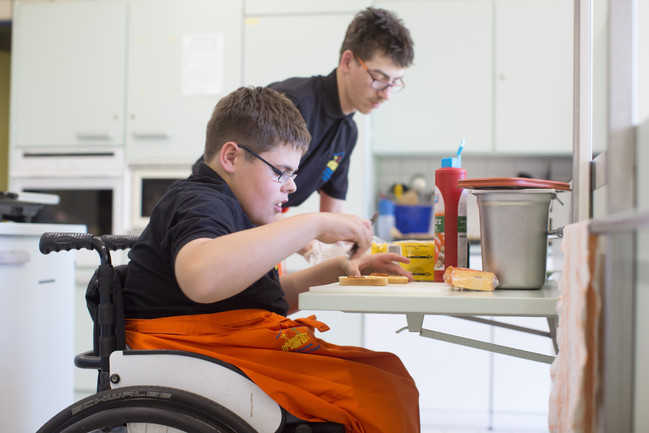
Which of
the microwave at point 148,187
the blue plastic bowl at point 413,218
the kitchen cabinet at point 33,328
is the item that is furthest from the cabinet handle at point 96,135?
the blue plastic bowl at point 413,218

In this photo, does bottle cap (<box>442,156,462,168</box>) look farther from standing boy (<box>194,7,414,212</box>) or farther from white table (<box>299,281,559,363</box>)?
standing boy (<box>194,7,414,212</box>)

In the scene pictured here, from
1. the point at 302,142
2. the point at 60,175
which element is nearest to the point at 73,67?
the point at 60,175

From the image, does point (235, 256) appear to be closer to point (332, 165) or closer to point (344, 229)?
point (344, 229)

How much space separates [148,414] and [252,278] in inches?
8.7

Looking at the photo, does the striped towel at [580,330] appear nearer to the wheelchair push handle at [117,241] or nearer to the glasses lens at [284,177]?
the glasses lens at [284,177]

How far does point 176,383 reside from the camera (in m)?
0.85

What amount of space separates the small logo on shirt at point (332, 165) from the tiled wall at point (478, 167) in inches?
60.8

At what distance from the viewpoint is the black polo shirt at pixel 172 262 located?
891 mm

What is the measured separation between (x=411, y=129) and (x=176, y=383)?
2395mm

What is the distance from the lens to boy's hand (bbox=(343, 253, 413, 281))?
3.64ft

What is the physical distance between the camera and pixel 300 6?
289cm


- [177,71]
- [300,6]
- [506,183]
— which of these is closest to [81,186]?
[177,71]

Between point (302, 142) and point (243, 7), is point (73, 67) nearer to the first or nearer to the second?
point (243, 7)

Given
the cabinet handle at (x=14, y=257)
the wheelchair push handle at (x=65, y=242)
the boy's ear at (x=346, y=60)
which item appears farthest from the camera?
the boy's ear at (x=346, y=60)
